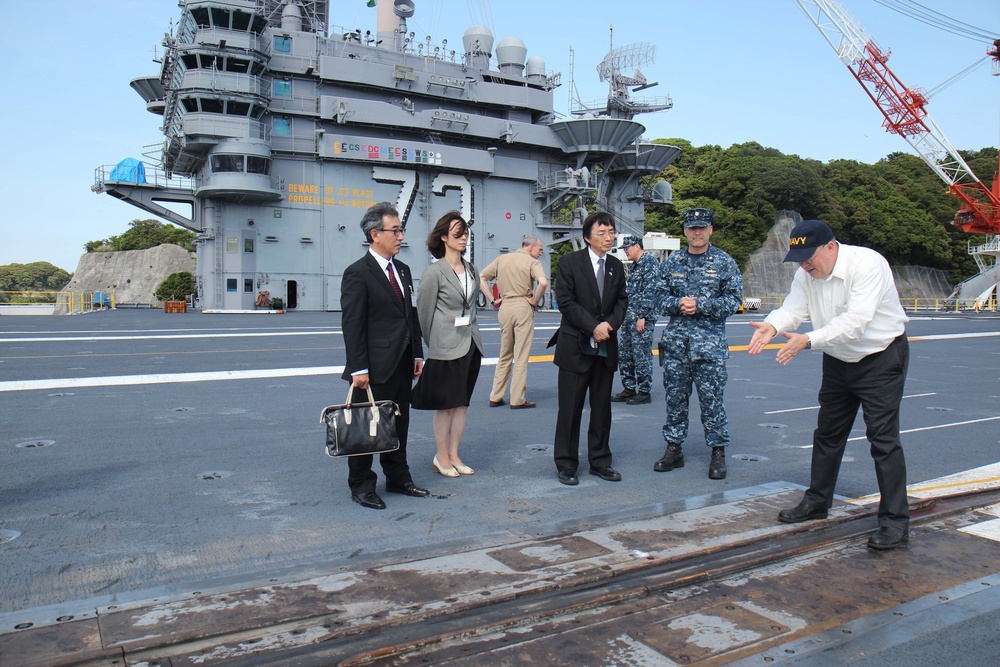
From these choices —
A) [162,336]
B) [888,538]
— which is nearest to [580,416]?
[888,538]

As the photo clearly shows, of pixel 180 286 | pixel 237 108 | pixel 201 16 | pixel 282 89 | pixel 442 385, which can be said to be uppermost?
pixel 201 16

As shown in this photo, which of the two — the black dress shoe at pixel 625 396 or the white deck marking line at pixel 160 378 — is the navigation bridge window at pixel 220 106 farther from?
the black dress shoe at pixel 625 396

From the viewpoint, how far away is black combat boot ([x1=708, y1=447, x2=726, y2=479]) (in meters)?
5.07

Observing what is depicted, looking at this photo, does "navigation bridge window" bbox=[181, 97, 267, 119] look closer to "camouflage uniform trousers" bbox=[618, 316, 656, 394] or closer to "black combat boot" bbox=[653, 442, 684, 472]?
"camouflage uniform trousers" bbox=[618, 316, 656, 394]

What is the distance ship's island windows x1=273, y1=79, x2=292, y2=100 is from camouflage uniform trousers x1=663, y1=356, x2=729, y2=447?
3267cm

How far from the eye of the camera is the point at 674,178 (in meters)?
69.0

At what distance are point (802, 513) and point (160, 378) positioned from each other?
28.3ft

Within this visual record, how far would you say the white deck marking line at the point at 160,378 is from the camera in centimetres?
878

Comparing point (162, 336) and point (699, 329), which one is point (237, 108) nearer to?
point (162, 336)

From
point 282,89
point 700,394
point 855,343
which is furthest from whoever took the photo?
point 282,89

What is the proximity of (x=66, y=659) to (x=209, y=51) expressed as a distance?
33948mm

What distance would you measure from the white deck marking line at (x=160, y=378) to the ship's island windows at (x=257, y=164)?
23.4 meters

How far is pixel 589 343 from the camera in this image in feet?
16.0

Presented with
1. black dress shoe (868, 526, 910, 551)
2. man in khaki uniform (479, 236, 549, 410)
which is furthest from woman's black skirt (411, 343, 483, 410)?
man in khaki uniform (479, 236, 549, 410)
